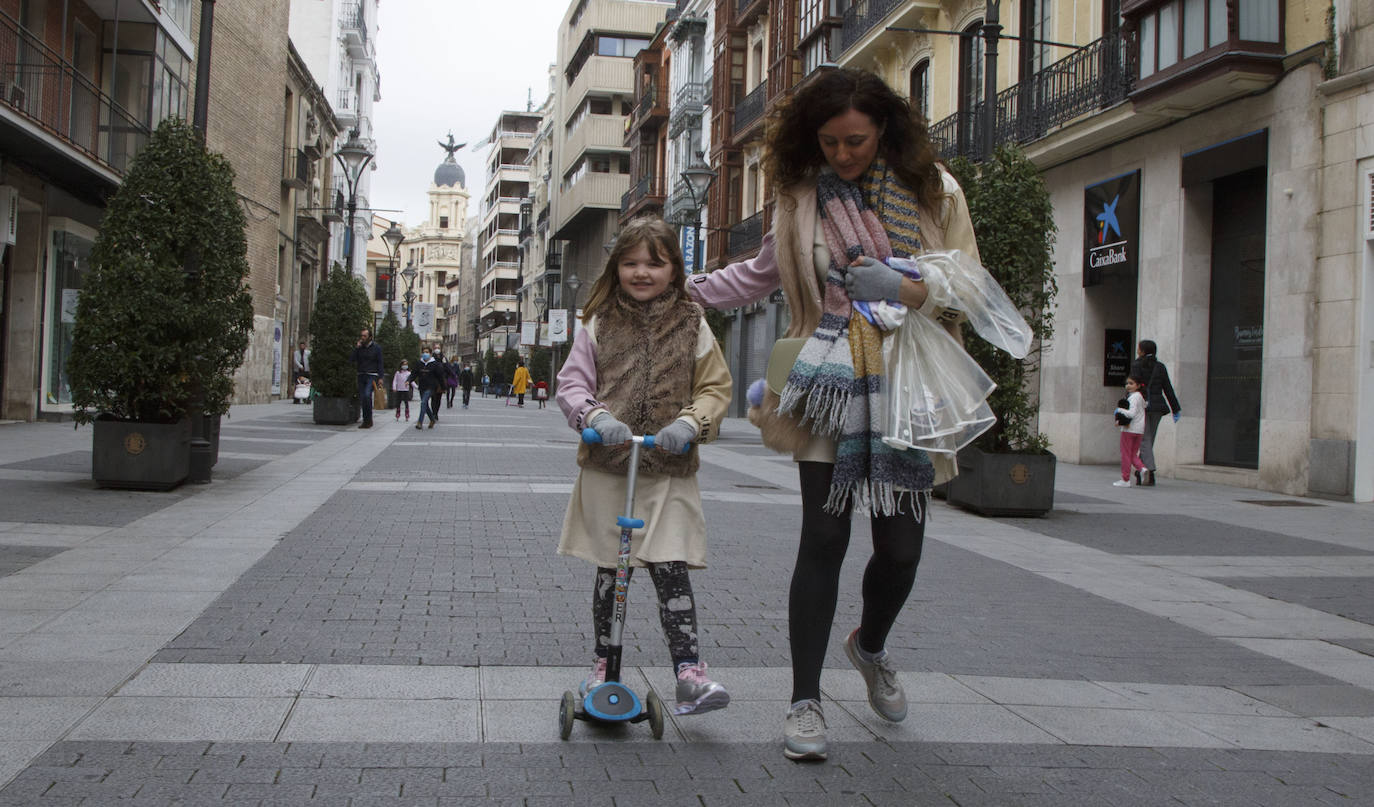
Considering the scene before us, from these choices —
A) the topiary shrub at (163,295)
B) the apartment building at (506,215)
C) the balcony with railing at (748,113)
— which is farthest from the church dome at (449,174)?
the topiary shrub at (163,295)

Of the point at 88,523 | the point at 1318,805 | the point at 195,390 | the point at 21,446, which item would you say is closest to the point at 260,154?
the point at 21,446

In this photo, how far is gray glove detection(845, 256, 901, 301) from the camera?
135 inches

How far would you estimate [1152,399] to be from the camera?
14.6 metres

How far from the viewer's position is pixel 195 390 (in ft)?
34.8

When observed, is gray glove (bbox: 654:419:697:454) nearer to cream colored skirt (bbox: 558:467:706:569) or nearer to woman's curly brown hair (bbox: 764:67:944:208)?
cream colored skirt (bbox: 558:467:706:569)

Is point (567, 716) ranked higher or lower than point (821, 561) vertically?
lower

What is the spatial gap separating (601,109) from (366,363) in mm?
44076

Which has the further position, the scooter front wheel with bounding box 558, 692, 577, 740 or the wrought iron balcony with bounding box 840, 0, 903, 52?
the wrought iron balcony with bounding box 840, 0, 903, 52

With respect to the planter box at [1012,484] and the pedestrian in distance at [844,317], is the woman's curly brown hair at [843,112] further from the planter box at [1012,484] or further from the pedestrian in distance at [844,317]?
the planter box at [1012,484]

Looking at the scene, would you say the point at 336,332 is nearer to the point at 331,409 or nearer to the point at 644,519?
the point at 331,409

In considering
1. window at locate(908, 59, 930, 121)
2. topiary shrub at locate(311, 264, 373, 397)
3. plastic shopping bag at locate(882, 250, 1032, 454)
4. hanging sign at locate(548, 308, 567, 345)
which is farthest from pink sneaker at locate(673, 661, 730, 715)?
hanging sign at locate(548, 308, 567, 345)

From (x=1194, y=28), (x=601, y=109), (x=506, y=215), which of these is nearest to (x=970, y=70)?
(x=1194, y=28)

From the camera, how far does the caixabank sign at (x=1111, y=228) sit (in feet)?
57.6

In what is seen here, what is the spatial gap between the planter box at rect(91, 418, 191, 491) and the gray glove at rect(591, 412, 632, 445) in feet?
25.4
